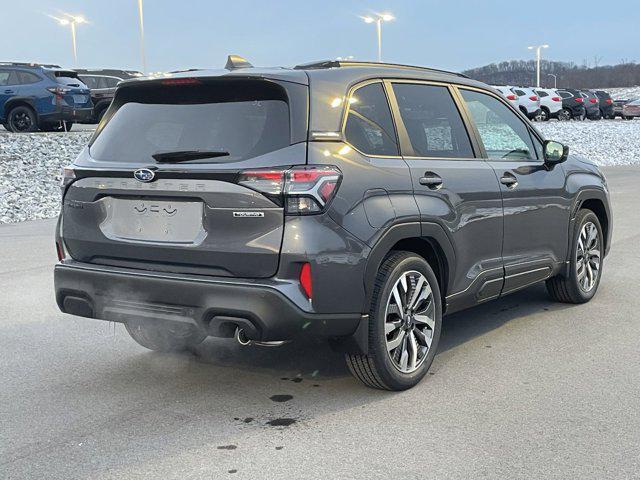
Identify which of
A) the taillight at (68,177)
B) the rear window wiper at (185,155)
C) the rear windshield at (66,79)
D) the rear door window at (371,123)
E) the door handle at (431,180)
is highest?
the rear windshield at (66,79)

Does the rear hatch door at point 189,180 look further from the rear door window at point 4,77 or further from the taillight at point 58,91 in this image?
the rear door window at point 4,77

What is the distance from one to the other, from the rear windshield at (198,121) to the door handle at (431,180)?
963 millimetres

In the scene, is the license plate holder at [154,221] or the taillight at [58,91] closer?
the license plate holder at [154,221]

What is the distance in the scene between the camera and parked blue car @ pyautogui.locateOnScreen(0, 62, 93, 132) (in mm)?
21078

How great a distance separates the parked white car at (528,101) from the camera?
39.9 m

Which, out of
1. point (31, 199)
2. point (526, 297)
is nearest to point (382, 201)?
point (526, 297)

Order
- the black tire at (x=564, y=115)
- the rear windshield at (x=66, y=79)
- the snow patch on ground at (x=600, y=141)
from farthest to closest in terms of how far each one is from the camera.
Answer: the black tire at (x=564, y=115) → the snow patch on ground at (x=600, y=141) → the rear windshield at (x=66, y=79)

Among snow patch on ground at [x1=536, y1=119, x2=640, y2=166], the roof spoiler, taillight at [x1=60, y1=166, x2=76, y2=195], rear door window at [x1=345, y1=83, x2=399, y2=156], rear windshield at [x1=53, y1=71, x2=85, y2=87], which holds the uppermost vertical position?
rear windshield at [x1=53, y1=71, x2=85, y2=87]

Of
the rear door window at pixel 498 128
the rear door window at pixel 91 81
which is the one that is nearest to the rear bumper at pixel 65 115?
the rear door window at pixel 91 81

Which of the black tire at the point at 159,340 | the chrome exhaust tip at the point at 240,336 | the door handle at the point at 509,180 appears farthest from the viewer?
the door handle at the point at 509,180

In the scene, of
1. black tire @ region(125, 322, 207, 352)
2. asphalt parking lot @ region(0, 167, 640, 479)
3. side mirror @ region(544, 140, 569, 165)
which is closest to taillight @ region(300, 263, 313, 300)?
asphalt parking lot @ region(0, 167, 640, 479)

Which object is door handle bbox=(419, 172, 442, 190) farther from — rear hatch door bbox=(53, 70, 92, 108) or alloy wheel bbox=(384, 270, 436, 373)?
rear hatch door bbox=(53, 70, 92, 108)

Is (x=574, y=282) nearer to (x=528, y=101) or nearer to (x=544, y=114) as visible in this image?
(x=528, y=101)

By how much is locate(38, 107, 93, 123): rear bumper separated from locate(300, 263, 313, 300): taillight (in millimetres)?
18709
